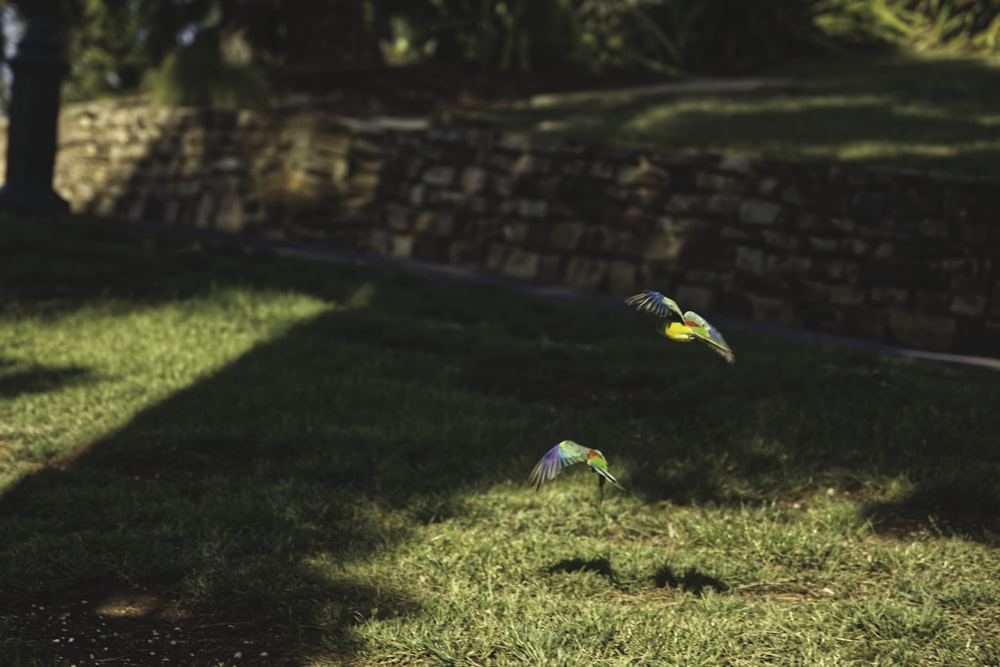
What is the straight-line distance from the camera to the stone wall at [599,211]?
8.55m

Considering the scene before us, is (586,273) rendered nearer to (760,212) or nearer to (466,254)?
(466,254)

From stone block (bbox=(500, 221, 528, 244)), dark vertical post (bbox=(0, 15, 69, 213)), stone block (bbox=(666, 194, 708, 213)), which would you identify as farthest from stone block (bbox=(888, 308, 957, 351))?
dark vertical post (bbox=(0, 15, 69, 213))

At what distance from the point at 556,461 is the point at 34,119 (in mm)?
8449

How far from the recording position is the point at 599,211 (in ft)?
33.2

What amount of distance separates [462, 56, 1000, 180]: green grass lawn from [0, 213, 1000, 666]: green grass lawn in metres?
3.08

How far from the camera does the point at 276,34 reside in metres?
17.8

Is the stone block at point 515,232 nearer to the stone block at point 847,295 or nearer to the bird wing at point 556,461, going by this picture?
the stone block at point 847,295

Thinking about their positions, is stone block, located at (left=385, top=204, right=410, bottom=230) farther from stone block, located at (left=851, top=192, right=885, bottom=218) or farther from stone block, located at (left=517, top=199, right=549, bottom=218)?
stone block, located at (left=851, top=192, right=885, bottom=218)

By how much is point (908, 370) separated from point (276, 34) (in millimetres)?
13260

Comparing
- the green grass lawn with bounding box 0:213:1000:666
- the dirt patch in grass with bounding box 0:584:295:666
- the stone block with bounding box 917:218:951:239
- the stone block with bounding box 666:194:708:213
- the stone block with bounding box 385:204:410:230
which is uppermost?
the stone block with bounding box 917:218:951:239

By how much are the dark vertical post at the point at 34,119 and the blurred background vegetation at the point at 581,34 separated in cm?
550

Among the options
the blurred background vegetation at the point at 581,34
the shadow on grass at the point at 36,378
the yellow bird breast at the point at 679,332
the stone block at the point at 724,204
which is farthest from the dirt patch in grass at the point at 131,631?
the blurred background vegetation at the point at 581,34

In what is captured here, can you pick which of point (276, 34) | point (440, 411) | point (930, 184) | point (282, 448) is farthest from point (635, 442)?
point (276, 34)

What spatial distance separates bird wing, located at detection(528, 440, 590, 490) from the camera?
10.7 feet
